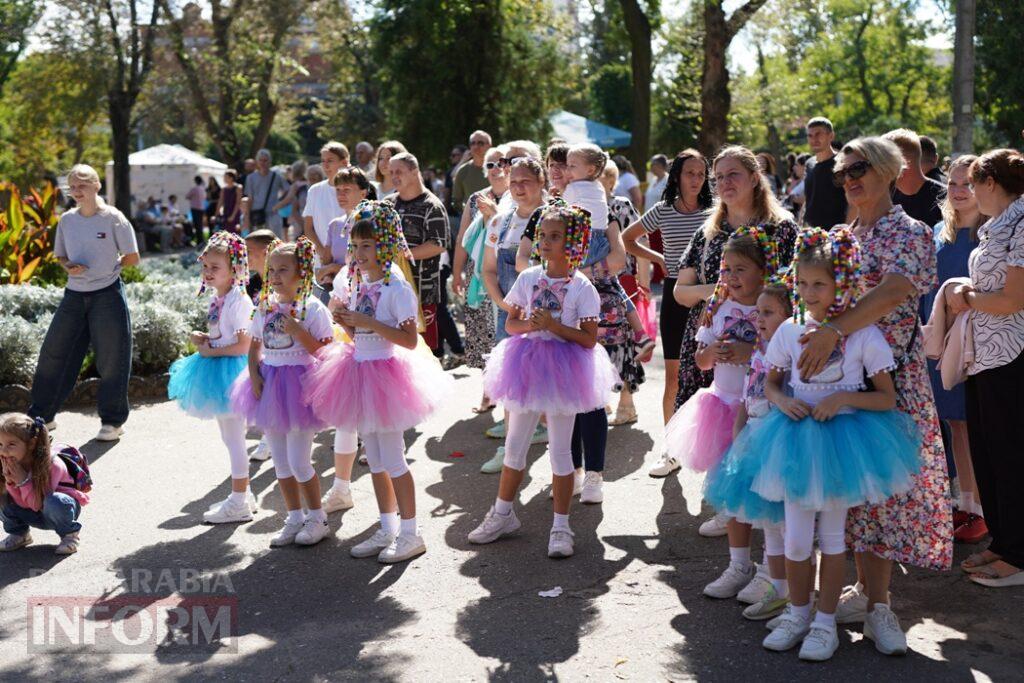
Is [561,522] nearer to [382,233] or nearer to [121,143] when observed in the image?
[382,233]

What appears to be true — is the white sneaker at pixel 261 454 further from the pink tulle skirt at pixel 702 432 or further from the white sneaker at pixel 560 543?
the pink tulle skirt at pixel 702 432

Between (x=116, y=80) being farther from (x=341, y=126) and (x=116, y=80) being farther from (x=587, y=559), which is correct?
(x=587, y=559)

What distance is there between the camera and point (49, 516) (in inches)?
239

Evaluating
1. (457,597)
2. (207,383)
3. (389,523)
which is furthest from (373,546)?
(207,383)

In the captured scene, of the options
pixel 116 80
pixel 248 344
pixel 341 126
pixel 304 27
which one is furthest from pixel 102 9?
pixel 248 344

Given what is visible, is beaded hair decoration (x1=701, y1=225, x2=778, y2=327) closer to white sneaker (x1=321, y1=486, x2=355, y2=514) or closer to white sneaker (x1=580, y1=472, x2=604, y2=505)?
white sneaker (x1=580, y1=472, x2=604, y2=505)

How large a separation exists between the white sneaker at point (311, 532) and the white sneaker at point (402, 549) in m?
0.45

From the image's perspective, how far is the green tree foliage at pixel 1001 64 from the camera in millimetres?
23641

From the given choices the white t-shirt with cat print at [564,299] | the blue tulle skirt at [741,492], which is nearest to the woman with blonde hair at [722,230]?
the white t-shirt with cat print at [564,299]

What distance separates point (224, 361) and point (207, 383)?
0.62 feet

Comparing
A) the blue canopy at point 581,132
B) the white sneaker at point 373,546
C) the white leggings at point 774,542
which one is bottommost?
the white sneaker at point 373,546

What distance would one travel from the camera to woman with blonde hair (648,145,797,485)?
566 cm

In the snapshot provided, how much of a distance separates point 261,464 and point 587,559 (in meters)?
3.05

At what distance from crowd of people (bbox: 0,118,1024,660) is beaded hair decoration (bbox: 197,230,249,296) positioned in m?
0.02
